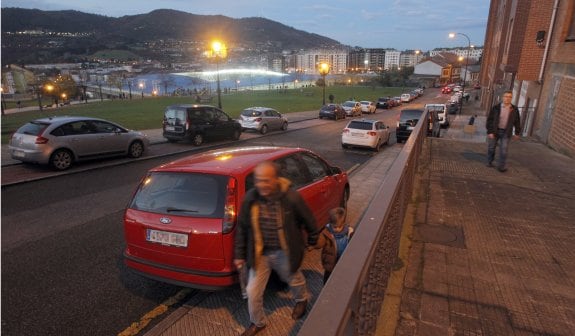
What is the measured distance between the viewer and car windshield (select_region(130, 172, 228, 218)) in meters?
3.82

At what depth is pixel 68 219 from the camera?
262 inches

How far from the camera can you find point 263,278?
334cm

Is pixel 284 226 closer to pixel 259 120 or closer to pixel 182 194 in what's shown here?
pixel 182 194

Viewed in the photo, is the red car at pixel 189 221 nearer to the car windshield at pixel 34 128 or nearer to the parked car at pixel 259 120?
the car windshield at pixel 34 128

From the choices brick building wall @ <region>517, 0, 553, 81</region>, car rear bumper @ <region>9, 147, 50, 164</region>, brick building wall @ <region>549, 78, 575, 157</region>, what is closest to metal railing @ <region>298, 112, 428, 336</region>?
Result: car rear bumper @ <region>9, 147, 50, 164</region>

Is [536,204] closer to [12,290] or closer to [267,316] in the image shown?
[267,316]

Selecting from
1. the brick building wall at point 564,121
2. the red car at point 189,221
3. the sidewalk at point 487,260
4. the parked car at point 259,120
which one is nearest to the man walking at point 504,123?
the sidewalk at point 487,260

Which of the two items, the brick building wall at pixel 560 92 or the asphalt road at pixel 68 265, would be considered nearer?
the asphalt road at pixel 68 265

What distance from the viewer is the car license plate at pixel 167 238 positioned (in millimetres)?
3758

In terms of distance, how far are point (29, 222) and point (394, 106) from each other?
162 ft

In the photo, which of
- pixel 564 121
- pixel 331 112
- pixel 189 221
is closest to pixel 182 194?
pixel 189 221

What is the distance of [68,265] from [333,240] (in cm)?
398

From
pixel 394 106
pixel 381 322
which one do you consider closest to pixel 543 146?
pixel 381 322

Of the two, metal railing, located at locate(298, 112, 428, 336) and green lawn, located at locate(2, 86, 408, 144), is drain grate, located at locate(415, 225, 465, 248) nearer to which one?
metal railing, located at locate(298, 112, 428, 336)
